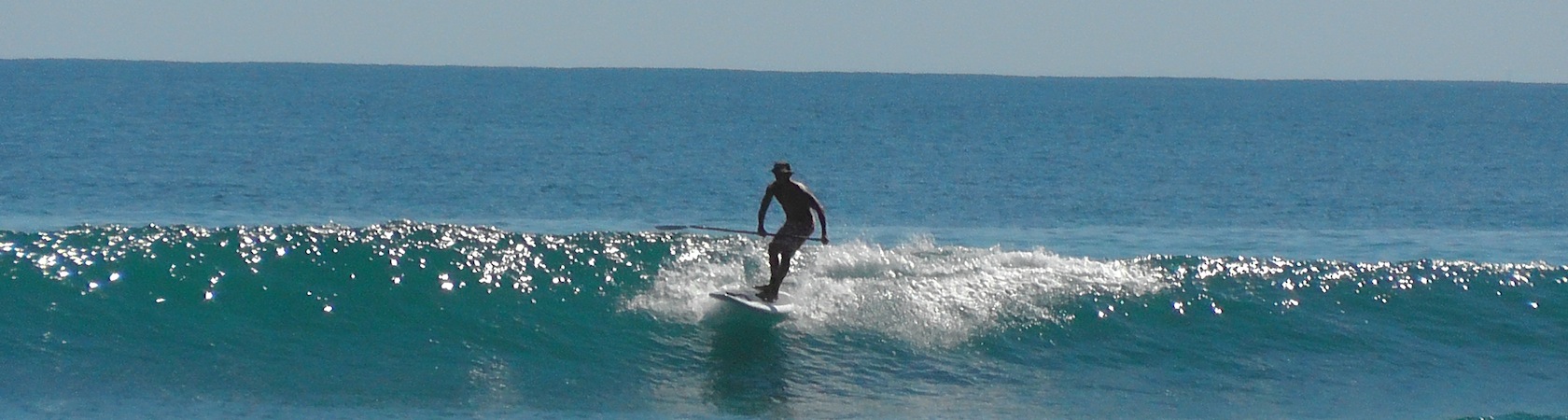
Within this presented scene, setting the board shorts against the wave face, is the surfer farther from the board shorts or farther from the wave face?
the wave face

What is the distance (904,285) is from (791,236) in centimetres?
192

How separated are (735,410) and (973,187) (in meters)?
24.8

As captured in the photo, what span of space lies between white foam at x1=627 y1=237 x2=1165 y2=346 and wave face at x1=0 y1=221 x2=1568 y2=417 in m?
0.03

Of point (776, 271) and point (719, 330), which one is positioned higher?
point (776, 271)

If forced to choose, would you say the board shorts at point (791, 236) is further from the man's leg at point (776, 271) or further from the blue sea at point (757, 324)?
the blue sea at point (757, 324)

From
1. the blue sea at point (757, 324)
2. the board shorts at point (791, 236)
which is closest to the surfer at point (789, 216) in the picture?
the board shorts at point (791, 236)

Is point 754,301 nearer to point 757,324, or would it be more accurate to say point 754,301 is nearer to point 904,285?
point 757,324

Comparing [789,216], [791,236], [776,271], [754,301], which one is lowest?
[754,301]

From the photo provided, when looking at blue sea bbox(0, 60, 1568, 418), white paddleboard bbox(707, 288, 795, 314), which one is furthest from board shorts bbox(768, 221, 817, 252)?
blue sea bbox(0, 60, 1568, 418)

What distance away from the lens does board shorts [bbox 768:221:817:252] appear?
1263 cm

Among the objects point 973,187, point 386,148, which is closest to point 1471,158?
point 973,187

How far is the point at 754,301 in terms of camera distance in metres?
13.0

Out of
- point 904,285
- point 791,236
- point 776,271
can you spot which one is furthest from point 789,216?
point 904,285

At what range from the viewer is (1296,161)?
4878 cm
